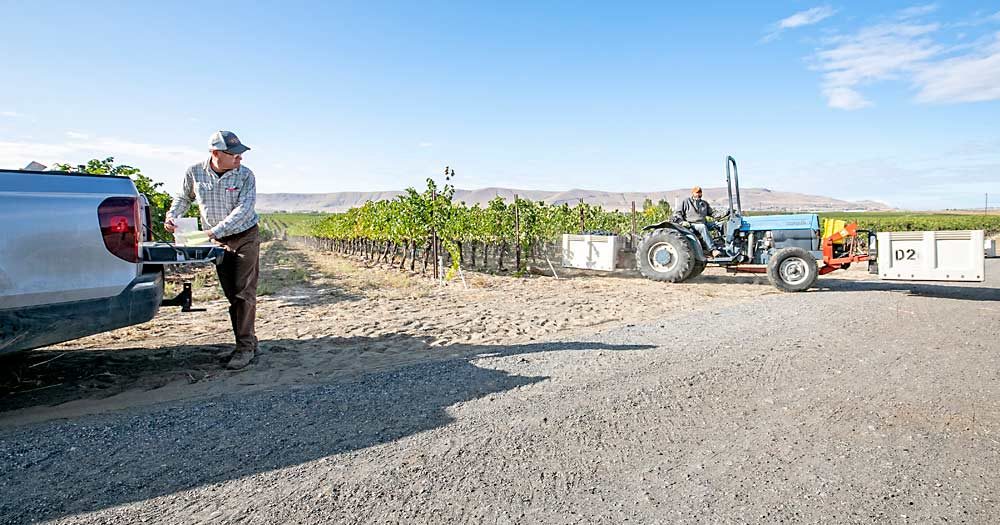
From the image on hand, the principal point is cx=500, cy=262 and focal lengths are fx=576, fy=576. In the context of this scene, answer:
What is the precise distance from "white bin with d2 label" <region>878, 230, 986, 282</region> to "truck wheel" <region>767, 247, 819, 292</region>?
1.21m

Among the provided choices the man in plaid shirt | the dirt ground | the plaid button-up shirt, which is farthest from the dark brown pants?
the dirt ground

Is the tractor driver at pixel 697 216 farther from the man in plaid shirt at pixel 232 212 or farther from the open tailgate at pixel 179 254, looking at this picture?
the open tailgate at pixel 179 254

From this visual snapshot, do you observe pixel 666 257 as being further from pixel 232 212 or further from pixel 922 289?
pixel 232 212

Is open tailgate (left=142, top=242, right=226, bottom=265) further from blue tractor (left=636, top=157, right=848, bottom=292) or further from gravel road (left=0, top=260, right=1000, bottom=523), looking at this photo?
blue tractor (left=636, top=157, right=848, bottom=292)

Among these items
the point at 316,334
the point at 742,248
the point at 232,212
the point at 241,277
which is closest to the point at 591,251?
the point at 742,248

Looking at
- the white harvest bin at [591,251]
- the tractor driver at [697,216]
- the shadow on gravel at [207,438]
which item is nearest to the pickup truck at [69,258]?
the shadow on gravel at [207,438]

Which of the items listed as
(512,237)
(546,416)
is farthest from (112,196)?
(512,237)

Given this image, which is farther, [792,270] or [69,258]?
[792,270]

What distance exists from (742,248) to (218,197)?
33.1ft

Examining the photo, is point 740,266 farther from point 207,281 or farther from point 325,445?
point 207,281

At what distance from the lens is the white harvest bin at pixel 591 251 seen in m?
13.4

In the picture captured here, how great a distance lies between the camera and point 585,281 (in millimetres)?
13641

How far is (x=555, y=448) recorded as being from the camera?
3033mm

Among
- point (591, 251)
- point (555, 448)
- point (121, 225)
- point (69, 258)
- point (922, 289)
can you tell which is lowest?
point (555, 448)
